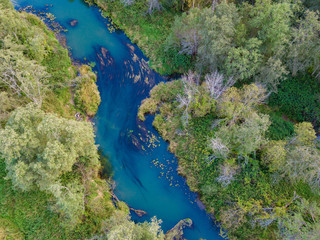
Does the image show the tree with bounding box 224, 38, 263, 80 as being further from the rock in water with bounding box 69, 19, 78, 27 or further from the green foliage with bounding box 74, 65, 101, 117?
the rock in water with bounding box 69, 19, 78, 27

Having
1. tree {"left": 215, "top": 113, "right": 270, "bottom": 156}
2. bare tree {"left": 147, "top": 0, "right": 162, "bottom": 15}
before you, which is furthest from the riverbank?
tree {"left": 215, "top": 113, "right": 270, "bottom": 156}

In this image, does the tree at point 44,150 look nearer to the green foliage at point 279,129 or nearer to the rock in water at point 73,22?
the rock in water at point 73,22

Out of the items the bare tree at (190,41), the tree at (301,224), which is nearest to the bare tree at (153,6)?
the bare tree at (190,41)

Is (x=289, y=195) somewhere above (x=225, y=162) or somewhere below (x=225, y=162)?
below

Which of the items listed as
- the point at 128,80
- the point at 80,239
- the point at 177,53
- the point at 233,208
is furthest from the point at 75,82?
the point at 233,208

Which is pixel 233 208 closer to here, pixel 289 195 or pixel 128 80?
pixel 289 195

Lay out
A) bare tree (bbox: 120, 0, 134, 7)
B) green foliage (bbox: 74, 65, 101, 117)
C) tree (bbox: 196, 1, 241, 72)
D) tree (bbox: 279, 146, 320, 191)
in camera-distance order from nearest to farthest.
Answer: tree (bbox: 279, 146, 320, 191) < tree (bbox: 196, 1, 241, 72) < green foliage (bbox: 74, 65, 101, 117) < bare tree (bbox: 120, 0, 134, 7)
